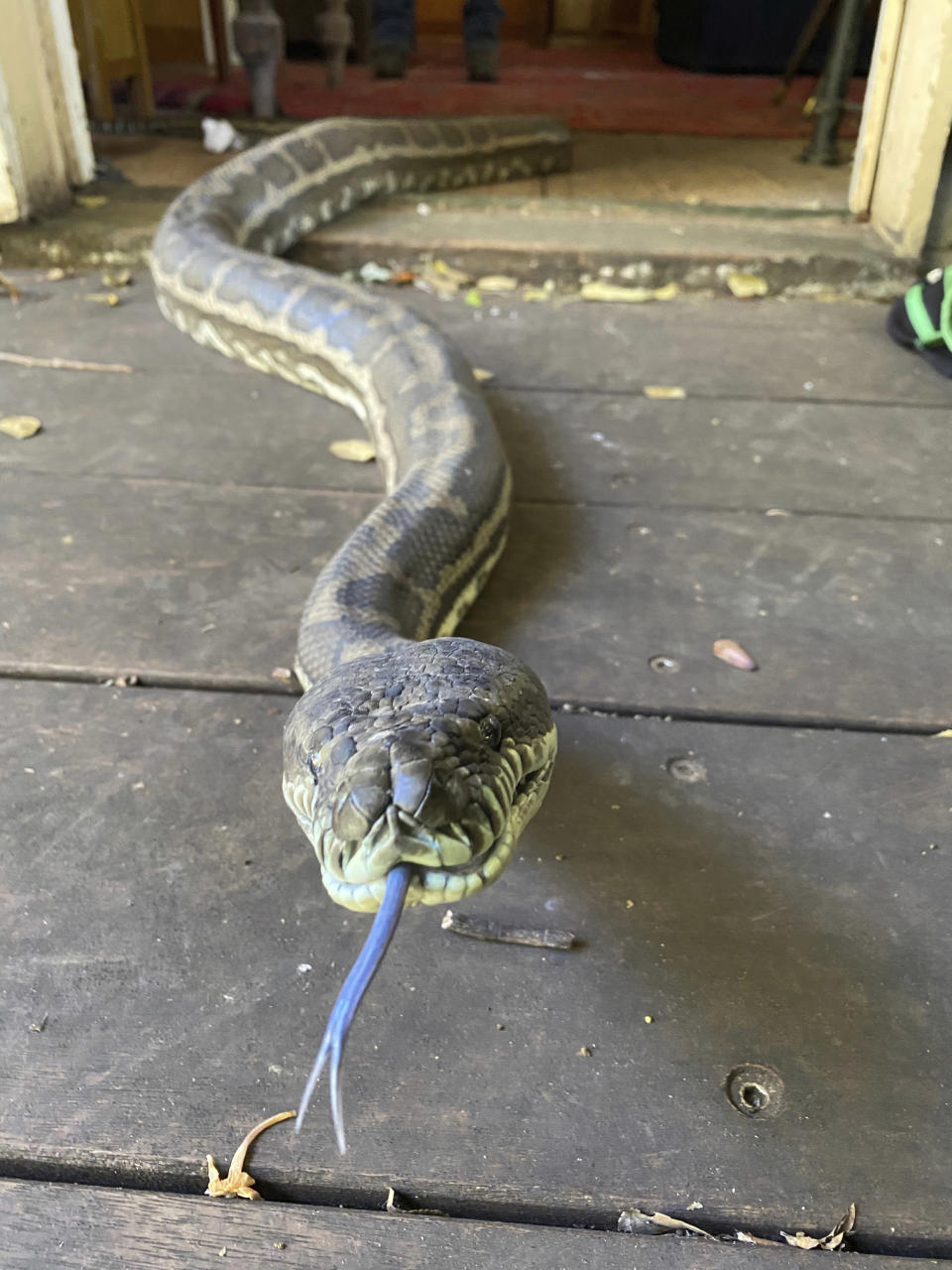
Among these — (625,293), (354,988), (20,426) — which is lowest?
(625,293)

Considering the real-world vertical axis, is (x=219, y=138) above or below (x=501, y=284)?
above

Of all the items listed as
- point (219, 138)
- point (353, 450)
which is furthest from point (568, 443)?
point (219, 138)

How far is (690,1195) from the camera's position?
3.44 ft

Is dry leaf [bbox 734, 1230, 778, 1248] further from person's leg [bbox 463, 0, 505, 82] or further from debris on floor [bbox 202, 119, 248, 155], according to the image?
person's leg [bbox 463, 0, 505, 82]

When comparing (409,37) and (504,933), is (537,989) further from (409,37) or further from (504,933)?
(409,37)

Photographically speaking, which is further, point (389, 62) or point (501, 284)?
point (389, 62)

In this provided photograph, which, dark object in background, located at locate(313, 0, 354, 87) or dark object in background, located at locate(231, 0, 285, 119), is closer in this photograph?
dark object in background, located at locate(231, 0, 285, 119)

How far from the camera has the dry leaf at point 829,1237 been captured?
101 cm

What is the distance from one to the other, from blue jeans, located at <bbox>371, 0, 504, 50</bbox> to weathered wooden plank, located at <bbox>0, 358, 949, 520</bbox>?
683 centimetres

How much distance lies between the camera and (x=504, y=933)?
133 centimetres

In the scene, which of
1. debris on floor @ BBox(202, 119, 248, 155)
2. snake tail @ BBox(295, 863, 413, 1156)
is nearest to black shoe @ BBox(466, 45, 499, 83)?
debris on floor @ BBox(202, 119, 248, 155)

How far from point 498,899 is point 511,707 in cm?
31

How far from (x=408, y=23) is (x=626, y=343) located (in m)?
6.82

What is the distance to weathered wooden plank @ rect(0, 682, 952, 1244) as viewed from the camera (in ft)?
3.51
